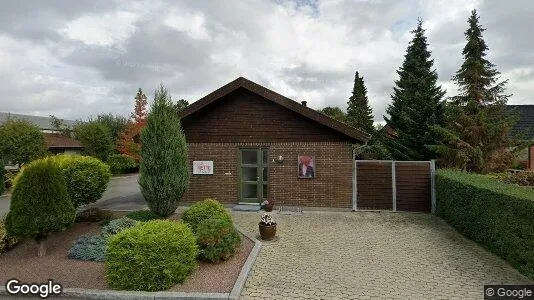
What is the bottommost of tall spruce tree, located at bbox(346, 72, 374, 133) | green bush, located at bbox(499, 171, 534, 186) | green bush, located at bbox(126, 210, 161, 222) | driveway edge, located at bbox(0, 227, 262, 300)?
driveway edge, located at bbox(0, 227, 262, 300)

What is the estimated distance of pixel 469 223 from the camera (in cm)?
920

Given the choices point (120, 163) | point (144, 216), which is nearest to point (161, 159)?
point (144, 216)

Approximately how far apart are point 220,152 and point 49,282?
805cm

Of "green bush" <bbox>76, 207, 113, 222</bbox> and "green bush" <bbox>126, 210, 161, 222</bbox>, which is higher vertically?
"green bush" <bbox>126, 210, 161, 222</bbox>

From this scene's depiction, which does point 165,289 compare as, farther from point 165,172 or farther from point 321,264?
point 165,172

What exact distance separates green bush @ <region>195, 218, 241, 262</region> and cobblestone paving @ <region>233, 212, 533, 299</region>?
0.80 m

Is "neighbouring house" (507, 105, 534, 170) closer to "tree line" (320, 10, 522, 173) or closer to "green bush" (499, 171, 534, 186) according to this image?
"tree line" (320, 10, 522, 173)

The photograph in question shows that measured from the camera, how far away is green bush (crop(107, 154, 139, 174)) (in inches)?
1185

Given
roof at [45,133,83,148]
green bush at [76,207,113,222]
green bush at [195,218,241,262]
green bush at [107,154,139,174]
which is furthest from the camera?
roof at [45,133,83,148]

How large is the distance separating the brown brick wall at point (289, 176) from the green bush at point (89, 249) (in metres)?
5.70

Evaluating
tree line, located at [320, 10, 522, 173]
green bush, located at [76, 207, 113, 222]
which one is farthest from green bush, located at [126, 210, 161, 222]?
tree line, located at [320, 10, 522, 173]

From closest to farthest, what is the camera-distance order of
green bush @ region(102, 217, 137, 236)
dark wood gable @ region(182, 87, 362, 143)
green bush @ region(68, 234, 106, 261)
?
green bush @ region(68, 234, 106, 261), green bush @ region(102, 217, 137, 236), dark wood gable @ region(182, 87, 362, 143)

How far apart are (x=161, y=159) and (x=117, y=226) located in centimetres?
233

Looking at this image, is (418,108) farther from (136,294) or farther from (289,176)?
(136,294)
